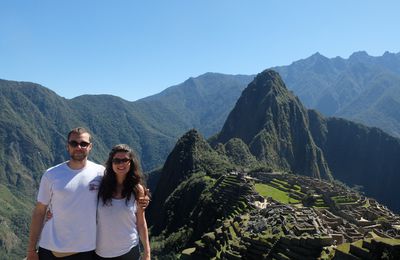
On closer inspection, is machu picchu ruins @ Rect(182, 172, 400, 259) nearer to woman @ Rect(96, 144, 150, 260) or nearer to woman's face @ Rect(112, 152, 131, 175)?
woman @ Rect(96, 144, 150, 260)

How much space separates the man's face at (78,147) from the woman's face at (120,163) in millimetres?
537

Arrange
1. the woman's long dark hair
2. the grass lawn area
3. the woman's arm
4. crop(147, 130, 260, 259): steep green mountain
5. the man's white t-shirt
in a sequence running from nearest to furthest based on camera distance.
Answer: the man's white t-shirt < the woman's long dark hair < the woman's arm < crop(147, 130, 260, 259): steep green mountain < the grass lawn area

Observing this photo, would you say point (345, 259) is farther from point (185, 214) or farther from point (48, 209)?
point (185, 214)

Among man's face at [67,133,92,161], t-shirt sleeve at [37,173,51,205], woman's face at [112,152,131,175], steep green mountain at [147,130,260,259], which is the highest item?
man's face at [67,133,92,161]

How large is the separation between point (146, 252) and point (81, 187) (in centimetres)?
177

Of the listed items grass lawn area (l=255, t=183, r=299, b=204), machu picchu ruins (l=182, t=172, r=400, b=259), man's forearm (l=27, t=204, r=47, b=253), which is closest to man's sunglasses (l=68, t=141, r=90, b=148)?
man's forearm (l=27, t=204, r=47, b=253)

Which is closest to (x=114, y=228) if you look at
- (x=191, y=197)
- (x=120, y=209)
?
(x=120, y=209)

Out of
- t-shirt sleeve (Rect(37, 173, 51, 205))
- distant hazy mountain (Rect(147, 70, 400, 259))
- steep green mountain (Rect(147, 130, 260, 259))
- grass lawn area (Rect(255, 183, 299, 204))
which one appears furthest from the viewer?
grass lawn area (Rect(255, 183, 299, 204))

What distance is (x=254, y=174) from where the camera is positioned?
10031cm

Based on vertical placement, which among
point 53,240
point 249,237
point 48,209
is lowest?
point 249,237

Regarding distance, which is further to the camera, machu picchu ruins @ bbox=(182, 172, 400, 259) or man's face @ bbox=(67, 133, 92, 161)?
machu picchu ruins @ bbox=(182, 172, 400, 259)

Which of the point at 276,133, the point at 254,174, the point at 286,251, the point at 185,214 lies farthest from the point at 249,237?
the point at 276,133

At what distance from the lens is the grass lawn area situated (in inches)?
2675

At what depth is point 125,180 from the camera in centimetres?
812
